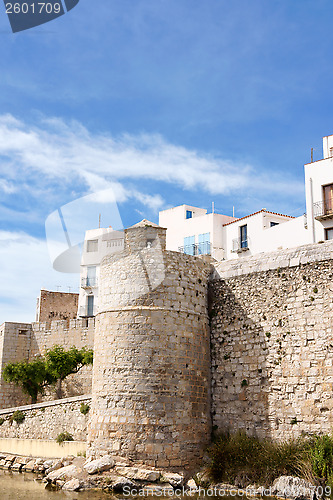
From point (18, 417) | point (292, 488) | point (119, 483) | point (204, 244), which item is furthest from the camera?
point (204, 244)

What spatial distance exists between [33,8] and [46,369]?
1535 centimetres

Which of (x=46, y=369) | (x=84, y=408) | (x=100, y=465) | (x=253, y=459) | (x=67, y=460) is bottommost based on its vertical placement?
(x=67, y=460)

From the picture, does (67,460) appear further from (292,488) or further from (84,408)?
(292,488)

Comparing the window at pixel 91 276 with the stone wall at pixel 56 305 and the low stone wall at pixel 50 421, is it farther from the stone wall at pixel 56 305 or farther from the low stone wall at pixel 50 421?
the low stone wall at pixel 50 421

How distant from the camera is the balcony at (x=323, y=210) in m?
22.8

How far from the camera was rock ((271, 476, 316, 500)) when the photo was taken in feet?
36.0

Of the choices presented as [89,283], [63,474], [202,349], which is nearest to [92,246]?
[89,283]

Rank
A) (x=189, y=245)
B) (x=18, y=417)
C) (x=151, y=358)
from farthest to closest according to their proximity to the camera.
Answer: (x=189, y=245), (x=18, y=417), (x=151, y=358)

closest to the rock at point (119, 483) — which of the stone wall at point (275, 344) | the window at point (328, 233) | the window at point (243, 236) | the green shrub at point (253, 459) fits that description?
the green shrub at point (253, 459)

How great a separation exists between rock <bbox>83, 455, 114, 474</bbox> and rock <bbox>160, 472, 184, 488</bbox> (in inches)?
48.9

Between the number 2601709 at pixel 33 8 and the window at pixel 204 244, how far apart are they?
21.0 metres

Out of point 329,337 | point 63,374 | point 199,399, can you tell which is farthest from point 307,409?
point 63,374

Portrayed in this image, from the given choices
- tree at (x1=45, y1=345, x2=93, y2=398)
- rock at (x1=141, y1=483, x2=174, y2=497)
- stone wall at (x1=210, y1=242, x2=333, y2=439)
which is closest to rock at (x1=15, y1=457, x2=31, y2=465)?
tree at (x1=45, y1=345, x2=93, y2=398)

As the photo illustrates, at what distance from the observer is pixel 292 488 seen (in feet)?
36.6
